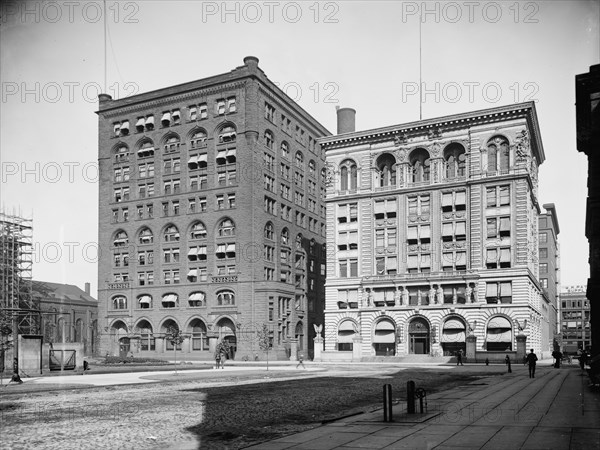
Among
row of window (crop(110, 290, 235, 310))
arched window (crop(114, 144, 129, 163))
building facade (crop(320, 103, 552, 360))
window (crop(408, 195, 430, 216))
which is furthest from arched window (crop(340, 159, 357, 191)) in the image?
arched window (crop(114, 144, 129, 163))

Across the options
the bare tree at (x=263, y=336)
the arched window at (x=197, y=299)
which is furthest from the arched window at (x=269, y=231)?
the bare tree at (x=263, y=336)

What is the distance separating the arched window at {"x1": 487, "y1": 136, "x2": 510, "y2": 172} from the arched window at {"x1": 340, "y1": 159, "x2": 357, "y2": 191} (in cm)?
1834

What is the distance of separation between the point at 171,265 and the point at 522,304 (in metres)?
46.4

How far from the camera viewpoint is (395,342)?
79125 millimetres

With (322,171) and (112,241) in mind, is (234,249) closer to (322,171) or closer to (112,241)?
(112,241)

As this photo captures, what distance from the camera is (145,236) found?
90812mm

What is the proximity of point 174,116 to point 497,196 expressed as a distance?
45.7 metres

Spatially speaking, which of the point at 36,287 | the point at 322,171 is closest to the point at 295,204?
the point at 322,171

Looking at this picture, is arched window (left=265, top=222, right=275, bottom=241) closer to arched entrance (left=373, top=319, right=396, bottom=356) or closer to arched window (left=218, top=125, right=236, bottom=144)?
arched window (left=218, top=125, right=236, bottom=144)

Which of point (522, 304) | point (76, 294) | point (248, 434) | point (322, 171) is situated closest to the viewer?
point (248, 434)

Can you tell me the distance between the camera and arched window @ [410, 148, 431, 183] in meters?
81.8

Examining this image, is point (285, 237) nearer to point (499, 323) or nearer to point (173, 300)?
point (173, 300)

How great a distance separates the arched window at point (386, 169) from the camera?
A: 8438 cm

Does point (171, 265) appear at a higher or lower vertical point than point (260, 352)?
higher
